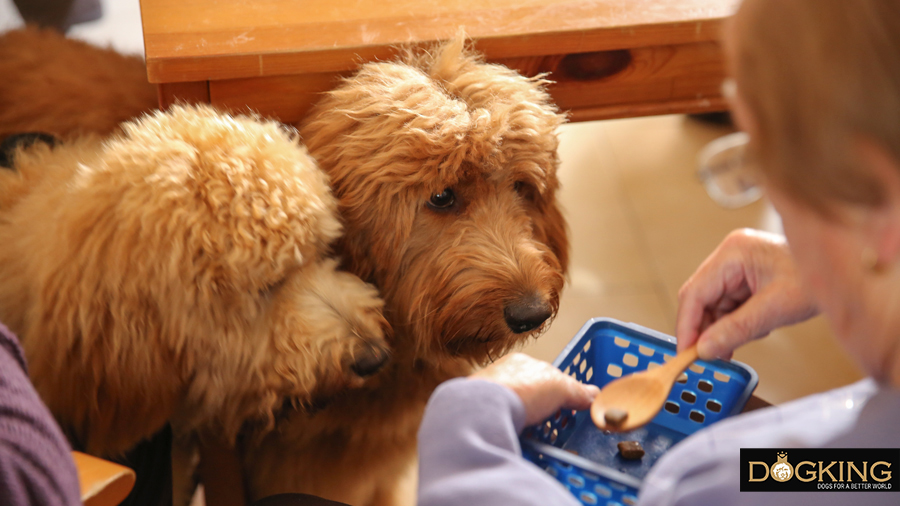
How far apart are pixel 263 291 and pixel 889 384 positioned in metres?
0.76

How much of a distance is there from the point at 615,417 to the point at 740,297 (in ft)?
0.88

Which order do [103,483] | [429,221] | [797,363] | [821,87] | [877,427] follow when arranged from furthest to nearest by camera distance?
1. [797,363]
2. [429,221]
3. [103,483]
4. [877,427]
5. [821,87]

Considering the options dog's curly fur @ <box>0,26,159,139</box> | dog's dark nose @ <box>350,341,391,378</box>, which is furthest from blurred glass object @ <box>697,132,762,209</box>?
dog's curly fur @ <box>0,26,159,139</box>

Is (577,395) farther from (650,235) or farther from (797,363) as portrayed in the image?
(650,235)

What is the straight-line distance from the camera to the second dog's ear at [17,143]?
1146mm

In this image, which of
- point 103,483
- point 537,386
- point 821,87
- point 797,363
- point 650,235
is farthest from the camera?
point 650,235

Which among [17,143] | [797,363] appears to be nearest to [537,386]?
[17,143]

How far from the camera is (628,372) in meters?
1.11

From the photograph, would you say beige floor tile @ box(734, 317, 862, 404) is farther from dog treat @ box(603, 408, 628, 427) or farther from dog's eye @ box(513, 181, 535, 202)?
dog treat @ box(603, 408, 628, 427)

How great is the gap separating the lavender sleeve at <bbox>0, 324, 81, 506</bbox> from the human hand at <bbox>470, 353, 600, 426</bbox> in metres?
0.44

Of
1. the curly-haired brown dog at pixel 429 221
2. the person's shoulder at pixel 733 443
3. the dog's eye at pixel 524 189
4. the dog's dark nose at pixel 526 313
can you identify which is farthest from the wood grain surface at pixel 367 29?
the person's shoulder at pixel 733 443

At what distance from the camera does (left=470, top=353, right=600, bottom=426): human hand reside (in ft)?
2.79

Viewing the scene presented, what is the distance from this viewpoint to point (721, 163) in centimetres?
67

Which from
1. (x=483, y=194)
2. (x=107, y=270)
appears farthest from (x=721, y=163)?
(x=107, y=270)
